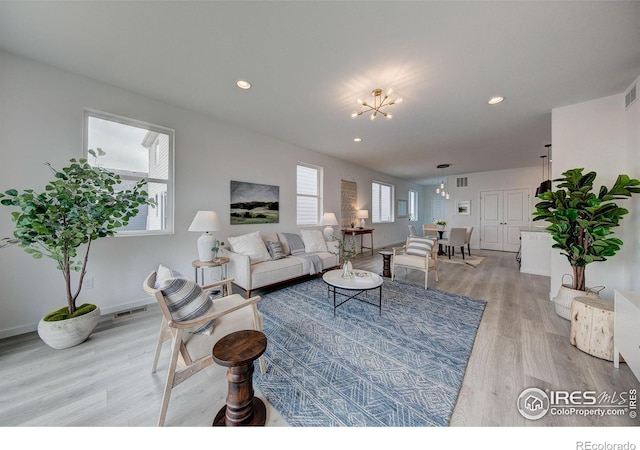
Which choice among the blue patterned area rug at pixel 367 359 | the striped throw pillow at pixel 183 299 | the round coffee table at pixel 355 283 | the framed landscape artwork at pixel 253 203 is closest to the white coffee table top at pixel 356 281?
the round coffee table at pixel 355 283

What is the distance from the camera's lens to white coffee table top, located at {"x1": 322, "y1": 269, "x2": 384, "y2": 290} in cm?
245

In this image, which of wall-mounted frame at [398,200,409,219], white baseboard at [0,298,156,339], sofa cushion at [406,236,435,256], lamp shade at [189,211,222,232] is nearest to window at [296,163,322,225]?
lamp shade at [189,211,222,232]

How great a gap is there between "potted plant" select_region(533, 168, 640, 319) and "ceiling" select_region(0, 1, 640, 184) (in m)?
1.16

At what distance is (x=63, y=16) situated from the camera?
67.1 inches

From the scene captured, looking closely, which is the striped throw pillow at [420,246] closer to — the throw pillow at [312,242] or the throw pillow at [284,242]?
the throw pillow at [312,242]

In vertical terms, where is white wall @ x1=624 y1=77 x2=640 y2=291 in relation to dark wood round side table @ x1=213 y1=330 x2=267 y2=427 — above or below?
above

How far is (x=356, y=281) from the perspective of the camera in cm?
261

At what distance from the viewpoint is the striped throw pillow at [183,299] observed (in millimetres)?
1311

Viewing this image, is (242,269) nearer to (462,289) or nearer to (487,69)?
(462,289)

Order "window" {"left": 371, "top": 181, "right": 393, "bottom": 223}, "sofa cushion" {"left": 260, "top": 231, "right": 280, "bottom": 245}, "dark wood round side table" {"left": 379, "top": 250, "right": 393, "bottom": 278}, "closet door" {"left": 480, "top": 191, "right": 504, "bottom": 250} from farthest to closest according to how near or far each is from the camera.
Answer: "window" {"left": 371, "top": 181, "right": 393, "bottom": 223} < "closet door" {"left": 480, "top": 191, "right": 504, "bottom": 250} < "dark wood round side table" {"left": 379, "top": 250, "right": 393, "bottom": 278} < "sofa cushion" {"left": 260, "top": 231, "right": 280, "bottom": 245}

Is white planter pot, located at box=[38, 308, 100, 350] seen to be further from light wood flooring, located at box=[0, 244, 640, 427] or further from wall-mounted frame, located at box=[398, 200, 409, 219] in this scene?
wall-mounted frame, located at box=[398, 200, 409, 219]

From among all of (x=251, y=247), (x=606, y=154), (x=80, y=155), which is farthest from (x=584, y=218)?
(x=80, y=155)

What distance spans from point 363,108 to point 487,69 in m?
1.43

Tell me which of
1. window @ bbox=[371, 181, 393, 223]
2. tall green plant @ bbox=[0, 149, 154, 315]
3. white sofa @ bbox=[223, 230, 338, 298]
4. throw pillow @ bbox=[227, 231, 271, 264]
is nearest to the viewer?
tall green plant @ bbox=[0, 149, 154, 315]
